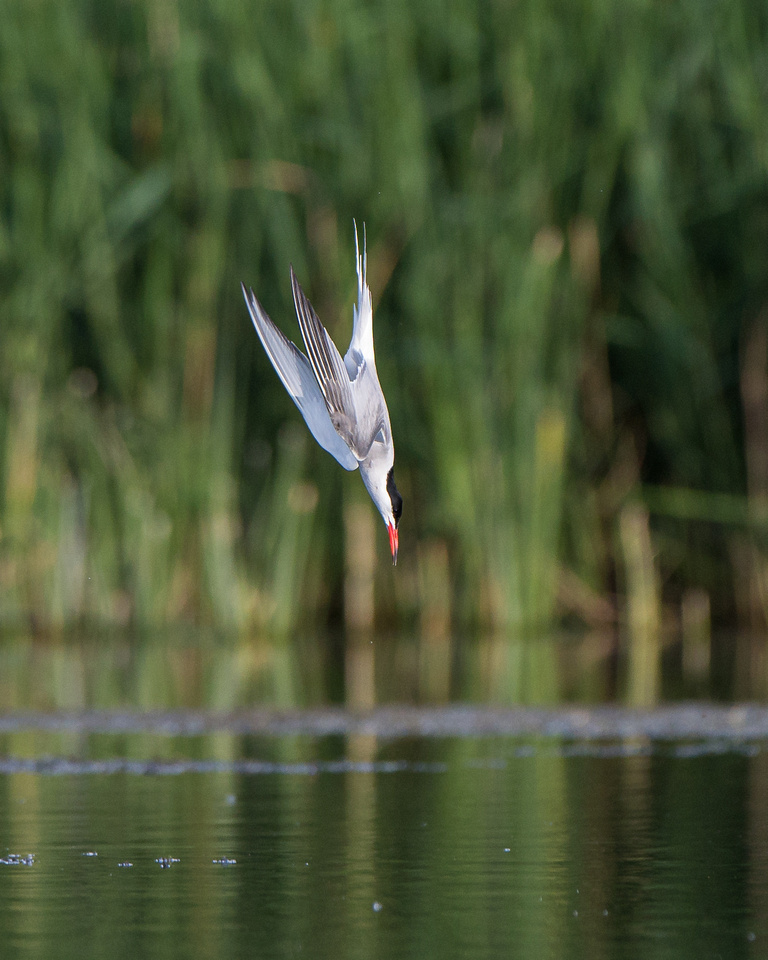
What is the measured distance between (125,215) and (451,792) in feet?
17.7

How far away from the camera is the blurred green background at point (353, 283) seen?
395 inches

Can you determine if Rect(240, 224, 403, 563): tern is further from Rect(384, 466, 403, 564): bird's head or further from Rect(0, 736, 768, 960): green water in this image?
Rect(0, 736, 768, 960): green water

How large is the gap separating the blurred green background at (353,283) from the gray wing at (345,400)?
5068 millimetres

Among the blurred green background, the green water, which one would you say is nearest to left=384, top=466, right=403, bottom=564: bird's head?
the green water

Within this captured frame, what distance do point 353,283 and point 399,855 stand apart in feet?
19.4

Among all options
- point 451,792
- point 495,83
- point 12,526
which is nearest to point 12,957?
point 451,792

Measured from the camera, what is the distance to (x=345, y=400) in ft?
15.8

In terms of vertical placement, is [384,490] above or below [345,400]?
below

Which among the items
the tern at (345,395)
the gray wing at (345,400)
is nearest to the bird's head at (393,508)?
the tern at (345,395)

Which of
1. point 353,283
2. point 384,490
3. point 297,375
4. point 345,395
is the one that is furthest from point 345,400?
point 353,283

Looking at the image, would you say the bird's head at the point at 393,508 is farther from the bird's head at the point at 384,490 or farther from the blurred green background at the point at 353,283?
the blurred green background at the point at 353,283

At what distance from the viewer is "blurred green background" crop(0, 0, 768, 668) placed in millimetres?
10039

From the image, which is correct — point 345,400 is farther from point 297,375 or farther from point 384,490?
point 297,375

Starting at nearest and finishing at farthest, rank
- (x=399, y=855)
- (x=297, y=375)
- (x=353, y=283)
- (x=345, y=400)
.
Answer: (x=399, y=855)
(x=345, y=400)
(x=297, y=375)
(x=353, y=283)
